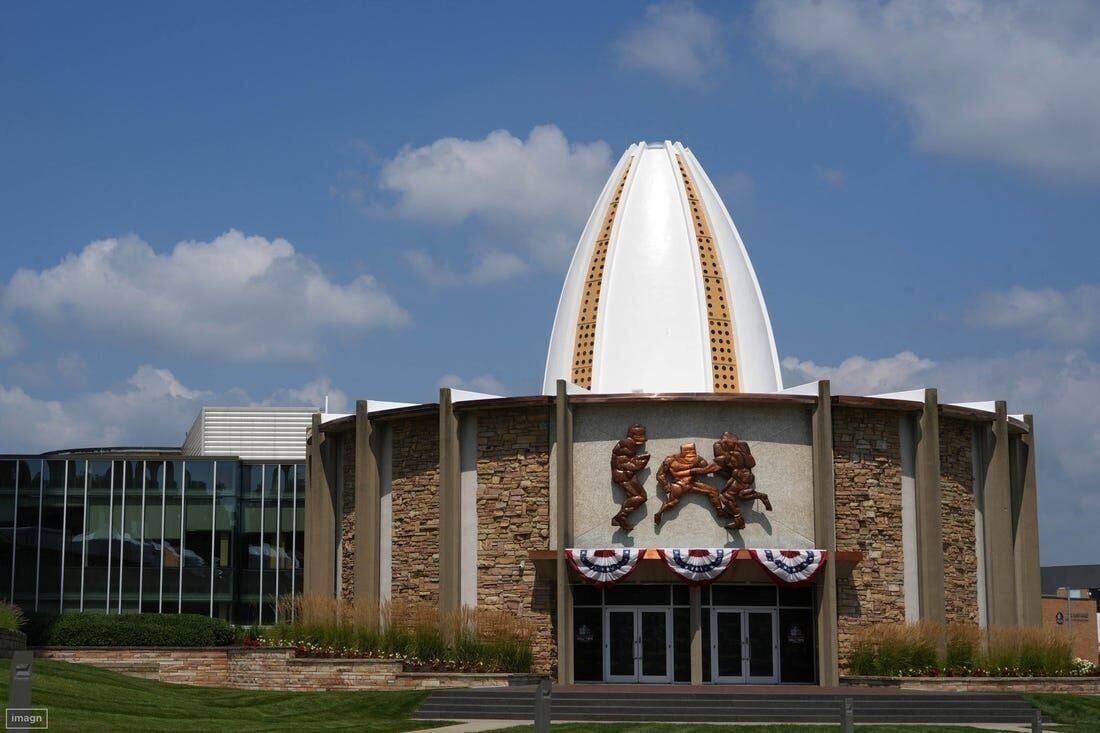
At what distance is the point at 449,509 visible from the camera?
35.3 m

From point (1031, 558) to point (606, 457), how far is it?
1221cm

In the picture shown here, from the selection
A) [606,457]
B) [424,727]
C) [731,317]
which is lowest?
[424,727]

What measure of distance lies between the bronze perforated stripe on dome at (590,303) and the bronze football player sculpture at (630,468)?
6.18m

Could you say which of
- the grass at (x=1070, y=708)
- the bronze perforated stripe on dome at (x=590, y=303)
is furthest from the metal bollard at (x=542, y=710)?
the bronze perforated stripe on dome at (x=590, y=303)

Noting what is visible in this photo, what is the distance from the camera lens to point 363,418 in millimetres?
37500

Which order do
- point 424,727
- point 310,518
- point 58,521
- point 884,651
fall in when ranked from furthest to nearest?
1. point 58,521
2. point 310,518
3. point 884,651
4. point 424,727

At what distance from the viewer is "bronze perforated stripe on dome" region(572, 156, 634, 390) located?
135 feet

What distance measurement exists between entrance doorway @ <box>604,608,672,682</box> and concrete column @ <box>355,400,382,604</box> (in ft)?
19.6

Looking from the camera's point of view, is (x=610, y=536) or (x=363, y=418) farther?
(x=363, y=418)

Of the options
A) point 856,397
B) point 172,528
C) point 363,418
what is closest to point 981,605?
point 856,397

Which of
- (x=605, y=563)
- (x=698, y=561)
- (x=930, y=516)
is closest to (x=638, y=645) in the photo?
(x=605, y=563)

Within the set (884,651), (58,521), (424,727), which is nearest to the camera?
(424,727)

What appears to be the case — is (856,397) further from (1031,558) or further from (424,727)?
(424,727)

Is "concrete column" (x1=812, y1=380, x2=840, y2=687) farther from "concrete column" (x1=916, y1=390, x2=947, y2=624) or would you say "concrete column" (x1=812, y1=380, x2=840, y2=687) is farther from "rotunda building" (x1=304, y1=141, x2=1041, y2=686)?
"concrete column" (x1=916, y1=390, x2=947, y2=624)
